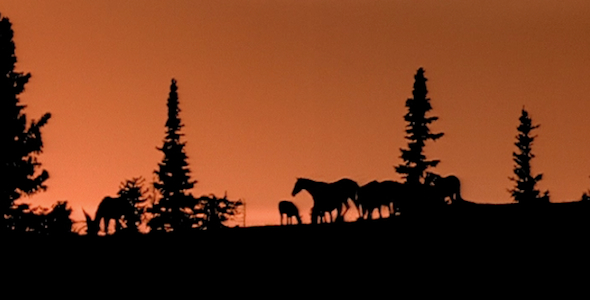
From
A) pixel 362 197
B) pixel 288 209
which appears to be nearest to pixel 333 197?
pixel 362 197

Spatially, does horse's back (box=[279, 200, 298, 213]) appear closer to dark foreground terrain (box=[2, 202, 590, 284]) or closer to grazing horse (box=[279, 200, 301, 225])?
grazing horse (box=[279, 200, 301, 225])

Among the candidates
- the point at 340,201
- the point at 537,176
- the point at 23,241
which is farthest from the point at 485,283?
the point at 537,176

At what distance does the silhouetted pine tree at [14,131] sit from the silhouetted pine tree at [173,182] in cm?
2013

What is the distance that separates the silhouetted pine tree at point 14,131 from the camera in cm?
8225

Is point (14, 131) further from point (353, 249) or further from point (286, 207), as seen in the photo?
point (353, 249)

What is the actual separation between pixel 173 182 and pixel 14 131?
80.4ft

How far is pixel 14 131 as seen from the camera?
274 feet

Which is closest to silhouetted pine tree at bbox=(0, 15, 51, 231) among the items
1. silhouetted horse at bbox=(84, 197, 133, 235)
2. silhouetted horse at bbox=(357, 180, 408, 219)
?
silhouetted horse at bbox=(84, 197, 133, 235)

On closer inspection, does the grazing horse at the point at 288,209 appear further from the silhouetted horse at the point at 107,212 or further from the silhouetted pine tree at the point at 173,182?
the silhouetted pine tree at the point at 173,182

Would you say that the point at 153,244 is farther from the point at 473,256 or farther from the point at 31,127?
the point at 31,127

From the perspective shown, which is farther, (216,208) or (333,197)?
(216,208)

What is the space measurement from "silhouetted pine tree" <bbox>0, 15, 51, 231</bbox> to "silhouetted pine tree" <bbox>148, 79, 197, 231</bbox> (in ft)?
66.0

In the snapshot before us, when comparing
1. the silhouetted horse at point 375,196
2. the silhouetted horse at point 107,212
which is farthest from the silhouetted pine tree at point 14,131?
the silhouetted horse at point 375,196

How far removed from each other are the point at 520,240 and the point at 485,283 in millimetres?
5373
